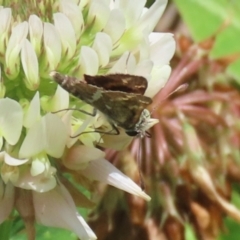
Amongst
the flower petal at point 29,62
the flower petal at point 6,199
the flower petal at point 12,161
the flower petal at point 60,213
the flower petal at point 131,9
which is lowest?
the flower petal at point 6,199

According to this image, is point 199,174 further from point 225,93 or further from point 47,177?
point 47,177

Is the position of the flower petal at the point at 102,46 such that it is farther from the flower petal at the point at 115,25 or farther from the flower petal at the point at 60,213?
the flower petal at the point at 60,213

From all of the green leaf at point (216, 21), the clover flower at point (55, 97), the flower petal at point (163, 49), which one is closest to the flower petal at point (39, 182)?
the clover flower at point (55, 97)

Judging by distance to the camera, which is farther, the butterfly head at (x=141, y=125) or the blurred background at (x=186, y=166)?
the blurred background at (x=186, y=166)

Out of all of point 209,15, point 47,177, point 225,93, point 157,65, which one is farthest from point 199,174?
point 209,15

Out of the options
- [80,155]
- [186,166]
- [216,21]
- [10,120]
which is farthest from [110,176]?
[216,21]
